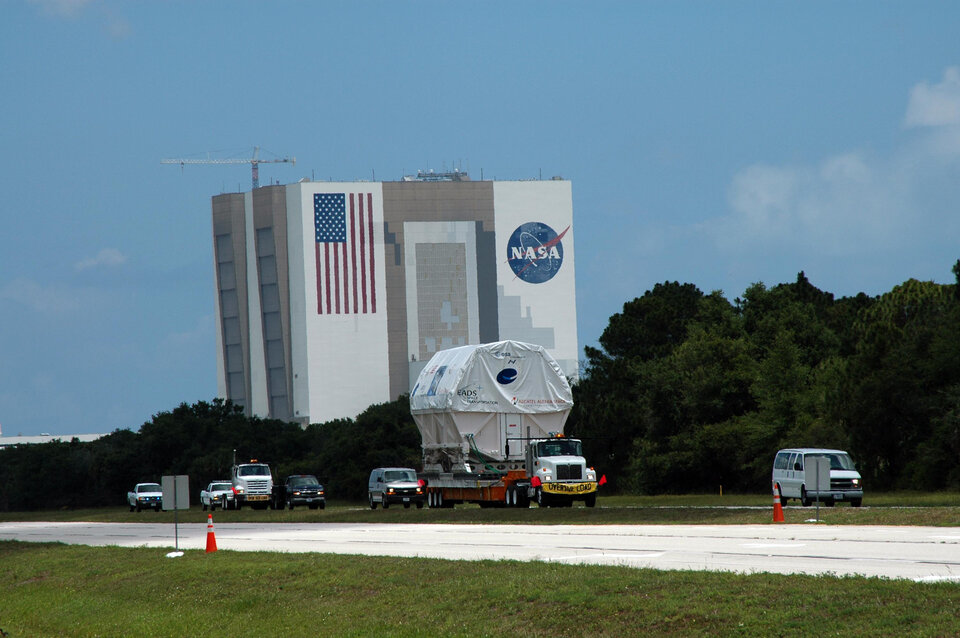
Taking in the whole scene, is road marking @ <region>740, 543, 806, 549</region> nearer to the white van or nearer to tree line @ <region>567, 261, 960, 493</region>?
the white van

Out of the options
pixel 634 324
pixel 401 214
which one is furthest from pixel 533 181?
pixel 634 324

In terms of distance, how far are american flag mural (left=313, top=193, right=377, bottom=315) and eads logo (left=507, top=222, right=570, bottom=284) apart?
67.2 ft

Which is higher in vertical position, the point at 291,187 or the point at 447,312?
the point at 291,187

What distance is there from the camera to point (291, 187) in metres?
172

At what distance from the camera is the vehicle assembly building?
170 meters

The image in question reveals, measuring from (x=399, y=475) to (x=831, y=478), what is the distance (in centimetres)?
2246

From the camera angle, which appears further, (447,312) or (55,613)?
(447,312)

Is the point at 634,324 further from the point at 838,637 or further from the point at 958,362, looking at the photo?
the point at 838,637

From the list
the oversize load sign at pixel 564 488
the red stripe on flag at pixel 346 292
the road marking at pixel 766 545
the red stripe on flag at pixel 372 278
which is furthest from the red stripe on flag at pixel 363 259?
the road marking at pixel 766 545

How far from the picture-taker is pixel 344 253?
170125 mm

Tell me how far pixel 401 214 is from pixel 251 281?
73.8 feet

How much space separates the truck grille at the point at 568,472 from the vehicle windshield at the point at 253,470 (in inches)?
1048

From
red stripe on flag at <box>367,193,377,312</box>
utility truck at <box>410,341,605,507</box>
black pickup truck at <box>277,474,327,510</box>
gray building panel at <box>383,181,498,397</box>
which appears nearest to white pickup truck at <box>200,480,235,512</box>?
black pickup truck at <box>277,474,327,510</box>

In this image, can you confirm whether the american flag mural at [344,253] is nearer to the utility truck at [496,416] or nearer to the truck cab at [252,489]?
the truck cab at [252,489]
